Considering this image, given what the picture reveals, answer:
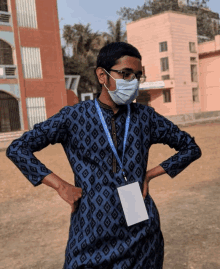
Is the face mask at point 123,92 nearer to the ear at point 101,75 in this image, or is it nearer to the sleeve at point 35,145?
the ear at point 101,75

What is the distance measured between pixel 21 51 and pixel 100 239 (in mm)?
20845

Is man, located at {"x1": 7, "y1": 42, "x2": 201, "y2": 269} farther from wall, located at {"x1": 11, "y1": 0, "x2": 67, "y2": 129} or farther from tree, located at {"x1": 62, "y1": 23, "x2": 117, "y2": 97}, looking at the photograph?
tree, located at {"x1": 62, "y1": 23, "x2": 117, "y2": 97}

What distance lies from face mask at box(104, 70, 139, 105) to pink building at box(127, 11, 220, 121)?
33718mm

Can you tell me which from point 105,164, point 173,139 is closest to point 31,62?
point 173,139

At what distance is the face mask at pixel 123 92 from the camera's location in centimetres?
202

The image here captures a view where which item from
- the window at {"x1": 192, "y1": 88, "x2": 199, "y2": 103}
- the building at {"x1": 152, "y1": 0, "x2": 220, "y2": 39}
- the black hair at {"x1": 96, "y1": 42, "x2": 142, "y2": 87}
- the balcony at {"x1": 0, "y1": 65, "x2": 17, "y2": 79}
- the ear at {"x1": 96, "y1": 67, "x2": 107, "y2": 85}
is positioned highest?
the building at {"x1": 152, "y1": 0, "x2": 220, "y2": 39}

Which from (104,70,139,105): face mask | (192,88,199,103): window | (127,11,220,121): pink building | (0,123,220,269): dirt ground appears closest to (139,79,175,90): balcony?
(127,11,220,121): pink building

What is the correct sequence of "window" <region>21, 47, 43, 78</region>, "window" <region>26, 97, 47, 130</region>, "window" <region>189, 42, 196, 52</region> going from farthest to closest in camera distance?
"window" <region>189, 42, 196, 52</region> < "window" <region>26, 97, 47, 130</region> < "window" <region>21, 47, 43, 78</region>

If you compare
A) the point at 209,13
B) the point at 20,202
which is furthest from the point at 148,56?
the point at 20,202

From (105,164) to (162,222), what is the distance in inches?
130

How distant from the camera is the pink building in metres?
36.9

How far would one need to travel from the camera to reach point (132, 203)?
1938 mm

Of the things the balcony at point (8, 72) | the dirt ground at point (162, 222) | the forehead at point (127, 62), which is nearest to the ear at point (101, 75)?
the forehead at point (127, 62)

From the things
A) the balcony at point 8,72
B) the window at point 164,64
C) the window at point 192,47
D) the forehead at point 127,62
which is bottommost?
the forehead at point 127,62
